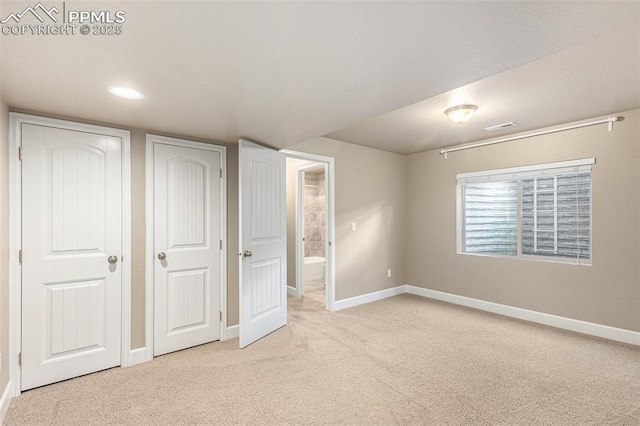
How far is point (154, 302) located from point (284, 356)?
51.5 inches

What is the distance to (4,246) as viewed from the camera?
2188 mm

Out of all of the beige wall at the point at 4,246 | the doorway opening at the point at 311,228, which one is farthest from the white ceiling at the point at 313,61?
the doorway opening at the point at 311,228

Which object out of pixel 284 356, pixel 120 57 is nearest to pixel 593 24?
pixel 120 57

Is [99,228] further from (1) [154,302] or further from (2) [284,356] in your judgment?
(2) [284,356]

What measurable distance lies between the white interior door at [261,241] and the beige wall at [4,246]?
5.45 ft

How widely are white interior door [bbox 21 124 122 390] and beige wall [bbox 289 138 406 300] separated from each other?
2106 mm

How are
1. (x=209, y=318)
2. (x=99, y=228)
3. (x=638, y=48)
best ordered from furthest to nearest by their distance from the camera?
(x=209, y=318) → (x=99, y=228) → (x=638, y=48)

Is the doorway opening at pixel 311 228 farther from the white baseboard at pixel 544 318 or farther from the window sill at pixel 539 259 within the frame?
the window sill at pixel 539 259

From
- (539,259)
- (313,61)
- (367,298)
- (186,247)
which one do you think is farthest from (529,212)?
(186,247)

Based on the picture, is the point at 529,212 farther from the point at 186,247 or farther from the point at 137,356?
the point at 137,356

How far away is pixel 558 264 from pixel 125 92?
4.58 meters

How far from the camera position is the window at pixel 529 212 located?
366 centimetres

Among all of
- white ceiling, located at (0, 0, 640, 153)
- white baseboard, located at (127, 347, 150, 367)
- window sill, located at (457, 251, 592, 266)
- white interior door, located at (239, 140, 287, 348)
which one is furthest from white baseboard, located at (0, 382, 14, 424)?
window sill, located at (457, 251, 592, 266)

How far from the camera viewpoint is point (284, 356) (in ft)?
9.78
